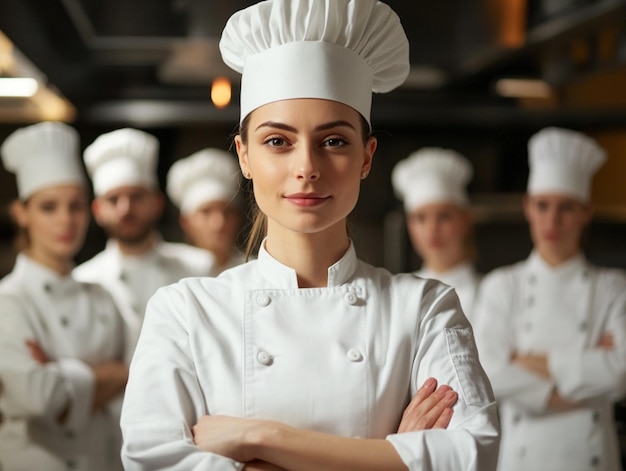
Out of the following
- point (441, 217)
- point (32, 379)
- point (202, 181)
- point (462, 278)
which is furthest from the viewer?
point (202, 181)

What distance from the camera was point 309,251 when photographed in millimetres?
1487

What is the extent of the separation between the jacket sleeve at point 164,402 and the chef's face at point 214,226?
266 centimetres

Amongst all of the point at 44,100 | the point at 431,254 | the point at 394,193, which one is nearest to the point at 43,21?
the point at 44,100

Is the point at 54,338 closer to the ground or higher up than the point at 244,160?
closer to the ground

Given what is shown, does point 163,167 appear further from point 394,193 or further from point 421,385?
point 421,385

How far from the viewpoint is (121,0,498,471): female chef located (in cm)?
136

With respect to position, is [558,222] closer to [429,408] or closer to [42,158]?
[42,158]

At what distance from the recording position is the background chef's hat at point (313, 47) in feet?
4.69

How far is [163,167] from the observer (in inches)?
229

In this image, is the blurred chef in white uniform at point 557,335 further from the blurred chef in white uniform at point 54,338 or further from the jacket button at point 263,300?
the jacket button at point 263,300

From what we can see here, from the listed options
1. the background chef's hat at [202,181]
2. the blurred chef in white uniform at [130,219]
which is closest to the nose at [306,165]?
the blurred chef in white uniform at [130,219]

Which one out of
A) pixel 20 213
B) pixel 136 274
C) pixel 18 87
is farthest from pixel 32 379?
pixel 18 87

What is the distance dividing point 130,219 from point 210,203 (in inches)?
26.8

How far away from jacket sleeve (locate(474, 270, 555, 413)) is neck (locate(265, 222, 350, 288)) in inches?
60.3
